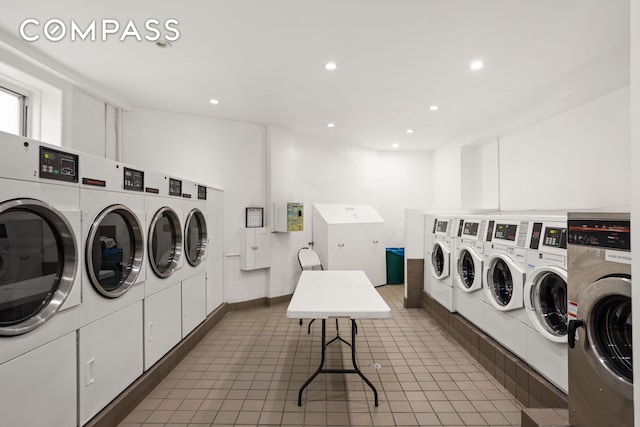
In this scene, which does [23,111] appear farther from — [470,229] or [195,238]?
[470,229]

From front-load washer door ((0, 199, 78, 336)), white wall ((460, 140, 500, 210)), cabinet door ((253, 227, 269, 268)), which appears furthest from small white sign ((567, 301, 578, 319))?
cabinet door ((253, 227, 269, 268))

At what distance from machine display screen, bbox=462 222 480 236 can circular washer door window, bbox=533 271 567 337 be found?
1.05m

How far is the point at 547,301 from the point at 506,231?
69cm

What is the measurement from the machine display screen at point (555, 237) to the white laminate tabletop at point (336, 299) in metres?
1.31

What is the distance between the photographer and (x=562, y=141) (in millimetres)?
3814

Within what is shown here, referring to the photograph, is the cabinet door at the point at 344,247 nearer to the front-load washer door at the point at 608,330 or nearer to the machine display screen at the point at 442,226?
the machine display screen at the point at 442,226

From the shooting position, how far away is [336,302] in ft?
8.34

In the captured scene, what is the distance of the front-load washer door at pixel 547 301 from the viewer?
2.31m

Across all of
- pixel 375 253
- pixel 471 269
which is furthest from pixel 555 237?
pixel 375 253

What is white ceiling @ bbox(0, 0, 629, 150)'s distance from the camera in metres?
2.28

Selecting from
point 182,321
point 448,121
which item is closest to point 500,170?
point 448,121

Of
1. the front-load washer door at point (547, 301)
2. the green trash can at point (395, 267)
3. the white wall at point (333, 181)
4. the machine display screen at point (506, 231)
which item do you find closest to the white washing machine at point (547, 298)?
the front-load washer door at point (547, 301)

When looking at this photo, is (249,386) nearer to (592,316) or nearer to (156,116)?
(592,316)

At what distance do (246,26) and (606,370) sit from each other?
122 inches
